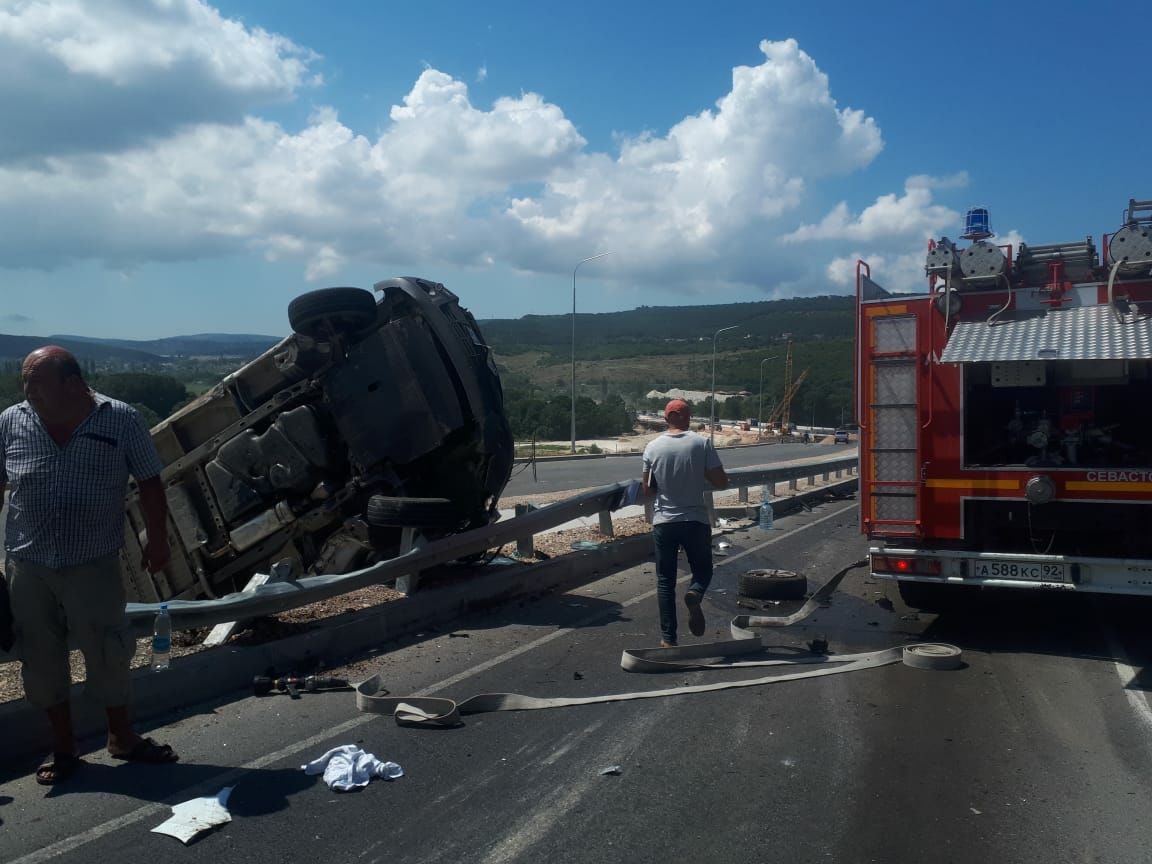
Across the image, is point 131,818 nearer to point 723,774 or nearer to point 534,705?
point 534,705

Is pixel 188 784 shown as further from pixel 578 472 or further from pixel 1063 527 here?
pixel 578 472

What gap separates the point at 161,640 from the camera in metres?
5.71

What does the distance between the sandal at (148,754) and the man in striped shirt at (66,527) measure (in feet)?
0.07

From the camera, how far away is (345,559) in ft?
28.7

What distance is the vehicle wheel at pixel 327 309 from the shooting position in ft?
28.3

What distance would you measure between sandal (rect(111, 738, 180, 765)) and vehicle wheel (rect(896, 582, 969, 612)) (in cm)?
590

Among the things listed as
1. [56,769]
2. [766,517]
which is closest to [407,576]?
[56,769]

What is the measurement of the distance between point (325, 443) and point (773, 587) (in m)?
4.41

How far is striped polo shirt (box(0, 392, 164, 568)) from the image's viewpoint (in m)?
4.84

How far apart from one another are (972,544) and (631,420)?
68.4 metres

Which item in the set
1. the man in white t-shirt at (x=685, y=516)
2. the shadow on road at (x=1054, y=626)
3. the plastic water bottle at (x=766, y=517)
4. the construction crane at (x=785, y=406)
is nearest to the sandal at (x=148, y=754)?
the man in white t-shirt at (x=685, y=516)

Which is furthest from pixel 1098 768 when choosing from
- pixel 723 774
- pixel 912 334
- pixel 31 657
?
pixel 31 657

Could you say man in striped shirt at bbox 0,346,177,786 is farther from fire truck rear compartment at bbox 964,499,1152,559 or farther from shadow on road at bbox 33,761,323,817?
fire truck rear compartment at bbox 964,499,1152,559

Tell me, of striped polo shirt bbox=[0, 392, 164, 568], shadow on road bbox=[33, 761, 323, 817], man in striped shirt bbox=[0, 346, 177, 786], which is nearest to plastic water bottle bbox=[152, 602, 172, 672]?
man in striped shirt bbox=[0, 346, 177, 786]
